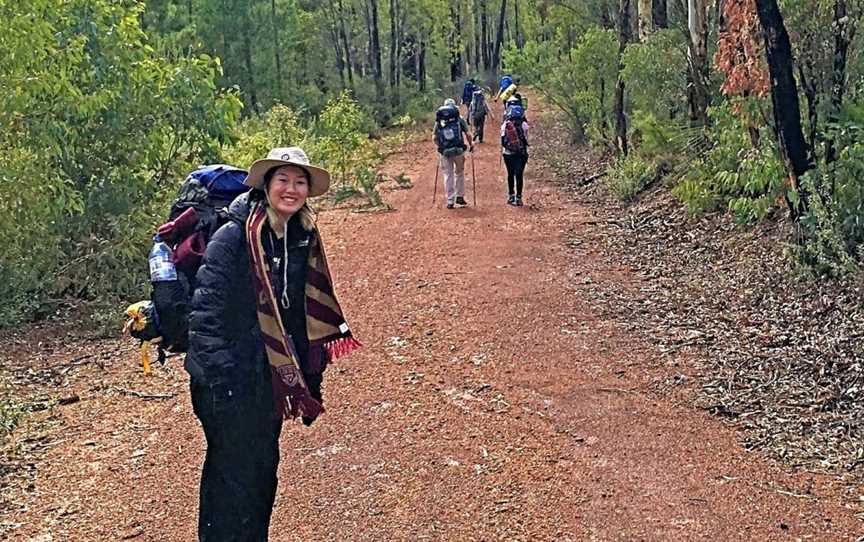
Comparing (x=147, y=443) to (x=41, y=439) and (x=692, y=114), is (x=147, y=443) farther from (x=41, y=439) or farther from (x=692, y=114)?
(x=692, y=114)

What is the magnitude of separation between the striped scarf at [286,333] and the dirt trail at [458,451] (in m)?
1.19

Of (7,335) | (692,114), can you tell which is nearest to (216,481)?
(7,335)

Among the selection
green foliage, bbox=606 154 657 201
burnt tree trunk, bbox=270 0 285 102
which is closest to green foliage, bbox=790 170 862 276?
green foliage, bbox=606 154 657 201

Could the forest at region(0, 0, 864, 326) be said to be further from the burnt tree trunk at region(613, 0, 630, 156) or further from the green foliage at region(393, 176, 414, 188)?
the green foliage at region(393, 176, 414, 188)

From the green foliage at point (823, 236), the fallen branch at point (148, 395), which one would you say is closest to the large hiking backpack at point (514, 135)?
the green foliage at point (823, 236)

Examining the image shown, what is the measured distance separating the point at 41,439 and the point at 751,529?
4.70 meters

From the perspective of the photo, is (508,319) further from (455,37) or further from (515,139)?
(455,37)

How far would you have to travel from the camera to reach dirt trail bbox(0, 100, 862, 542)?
481cm

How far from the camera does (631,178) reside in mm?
15125

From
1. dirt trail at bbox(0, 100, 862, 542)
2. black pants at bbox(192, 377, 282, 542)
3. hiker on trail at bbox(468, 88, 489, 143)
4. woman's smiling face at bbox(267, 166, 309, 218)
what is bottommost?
dirt trail at bbox(0, 100, 862, 542)

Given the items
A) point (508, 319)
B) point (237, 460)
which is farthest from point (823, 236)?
point (237, 460)

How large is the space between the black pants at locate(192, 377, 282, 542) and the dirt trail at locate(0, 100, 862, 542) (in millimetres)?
856

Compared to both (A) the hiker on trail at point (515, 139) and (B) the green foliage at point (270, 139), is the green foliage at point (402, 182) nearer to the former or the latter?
(B) the green foliage at point (270, 139)

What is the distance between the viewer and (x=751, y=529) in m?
4.58
